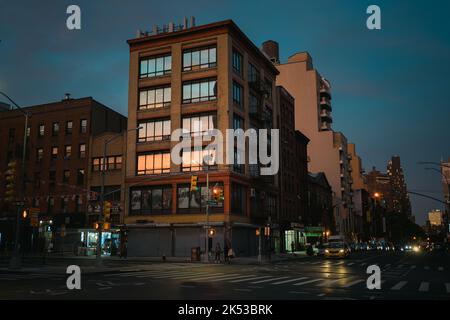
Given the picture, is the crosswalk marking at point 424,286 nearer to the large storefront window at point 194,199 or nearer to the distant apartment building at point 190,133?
the distant apartment building at point 190,133

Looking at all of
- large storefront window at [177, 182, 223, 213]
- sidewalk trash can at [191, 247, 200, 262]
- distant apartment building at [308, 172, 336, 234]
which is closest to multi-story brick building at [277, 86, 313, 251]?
distant apartment building at [308, 172, 336, 234]

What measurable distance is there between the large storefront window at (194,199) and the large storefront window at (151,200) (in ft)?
4.78

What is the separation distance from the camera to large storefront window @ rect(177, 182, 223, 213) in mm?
49562

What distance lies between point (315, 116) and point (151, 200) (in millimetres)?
67573

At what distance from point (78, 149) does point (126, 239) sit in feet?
47.9

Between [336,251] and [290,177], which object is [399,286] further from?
[290,177]

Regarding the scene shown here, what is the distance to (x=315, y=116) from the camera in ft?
364

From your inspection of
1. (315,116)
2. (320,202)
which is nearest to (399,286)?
(320,202)

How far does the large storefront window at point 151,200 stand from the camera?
5212cm

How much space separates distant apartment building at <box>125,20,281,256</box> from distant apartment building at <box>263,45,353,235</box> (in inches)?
2167

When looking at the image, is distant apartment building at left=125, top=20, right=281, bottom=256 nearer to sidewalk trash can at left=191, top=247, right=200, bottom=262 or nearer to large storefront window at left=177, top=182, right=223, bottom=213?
large storefront window at left=177, top=182, right=223, bottom=213

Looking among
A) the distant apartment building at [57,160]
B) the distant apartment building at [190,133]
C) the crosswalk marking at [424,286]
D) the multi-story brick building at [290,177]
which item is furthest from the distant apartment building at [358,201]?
the crosswalk marking at [424,286]

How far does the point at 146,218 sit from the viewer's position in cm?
5262
